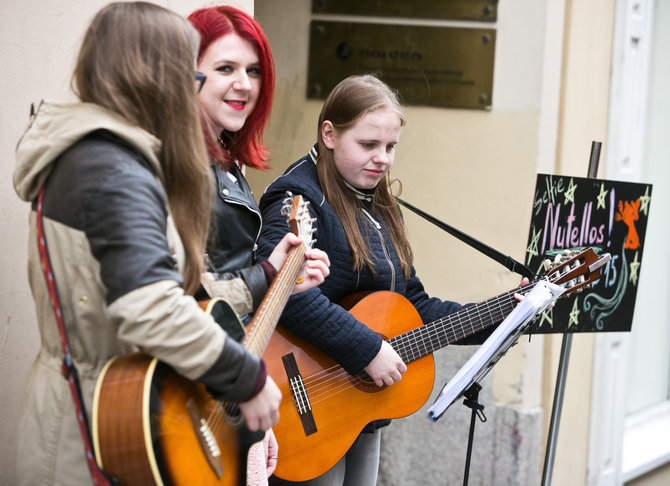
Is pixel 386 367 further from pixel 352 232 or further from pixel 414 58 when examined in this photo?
pixel 414 58

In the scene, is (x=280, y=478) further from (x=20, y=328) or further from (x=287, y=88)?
(x=287, y=88)

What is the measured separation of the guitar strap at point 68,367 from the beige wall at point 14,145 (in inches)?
30.0

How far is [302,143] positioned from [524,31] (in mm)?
1282

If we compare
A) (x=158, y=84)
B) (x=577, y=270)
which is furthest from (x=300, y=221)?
(x=577, y=270)

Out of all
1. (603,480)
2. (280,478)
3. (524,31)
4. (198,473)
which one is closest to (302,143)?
(524,31)

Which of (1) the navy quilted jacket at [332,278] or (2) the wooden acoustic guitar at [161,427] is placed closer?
(2) the wooden acoustic guitar at [161,427]

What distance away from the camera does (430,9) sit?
4.18 meters

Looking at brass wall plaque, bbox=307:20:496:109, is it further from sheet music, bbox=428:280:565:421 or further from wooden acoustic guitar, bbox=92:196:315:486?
wooden acoustic guitar, bbox=92:196:315:486

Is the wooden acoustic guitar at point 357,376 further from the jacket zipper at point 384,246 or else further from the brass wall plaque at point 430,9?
the brass wall plaque at point 430,9

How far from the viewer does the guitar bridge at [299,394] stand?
2523 mm

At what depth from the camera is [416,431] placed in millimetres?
4332

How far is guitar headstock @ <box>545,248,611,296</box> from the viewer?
2.85 metres

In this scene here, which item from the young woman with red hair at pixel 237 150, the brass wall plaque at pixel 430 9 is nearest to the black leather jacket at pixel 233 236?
the young woman with red hair at pixel 237 150

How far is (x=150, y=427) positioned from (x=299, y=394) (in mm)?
1070
